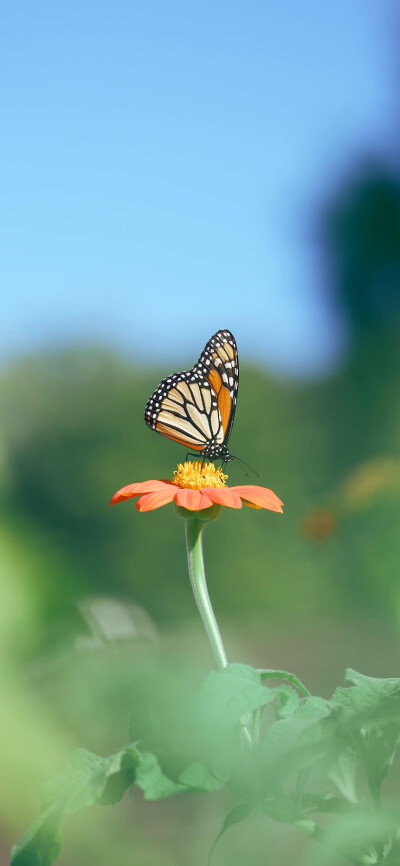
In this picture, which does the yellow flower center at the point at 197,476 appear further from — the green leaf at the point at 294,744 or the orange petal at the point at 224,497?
the green leaf at the point at 294,744

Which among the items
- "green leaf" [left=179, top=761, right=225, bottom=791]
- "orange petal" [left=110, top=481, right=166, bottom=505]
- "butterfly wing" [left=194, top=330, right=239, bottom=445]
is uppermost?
"butterfly wing" [left=194, top=330, right=239, bottom=445]

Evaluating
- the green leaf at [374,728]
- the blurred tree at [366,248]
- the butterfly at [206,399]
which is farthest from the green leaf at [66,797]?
the blurred tree at [366,248]

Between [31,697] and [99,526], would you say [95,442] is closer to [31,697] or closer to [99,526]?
[99,526]

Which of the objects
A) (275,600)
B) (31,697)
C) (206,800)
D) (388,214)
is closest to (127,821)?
(206,800)

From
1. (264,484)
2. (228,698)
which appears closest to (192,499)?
(228,698)

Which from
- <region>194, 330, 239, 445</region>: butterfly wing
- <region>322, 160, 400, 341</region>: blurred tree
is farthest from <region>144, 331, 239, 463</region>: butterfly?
<region>322, 160, 400, 341</region>: blurred tree

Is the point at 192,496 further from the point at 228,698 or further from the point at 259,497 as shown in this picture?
the point at 228,698

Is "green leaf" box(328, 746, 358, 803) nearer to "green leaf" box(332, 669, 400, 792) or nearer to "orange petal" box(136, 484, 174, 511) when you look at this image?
"green leaf" box(332, 669, 400, 792)
